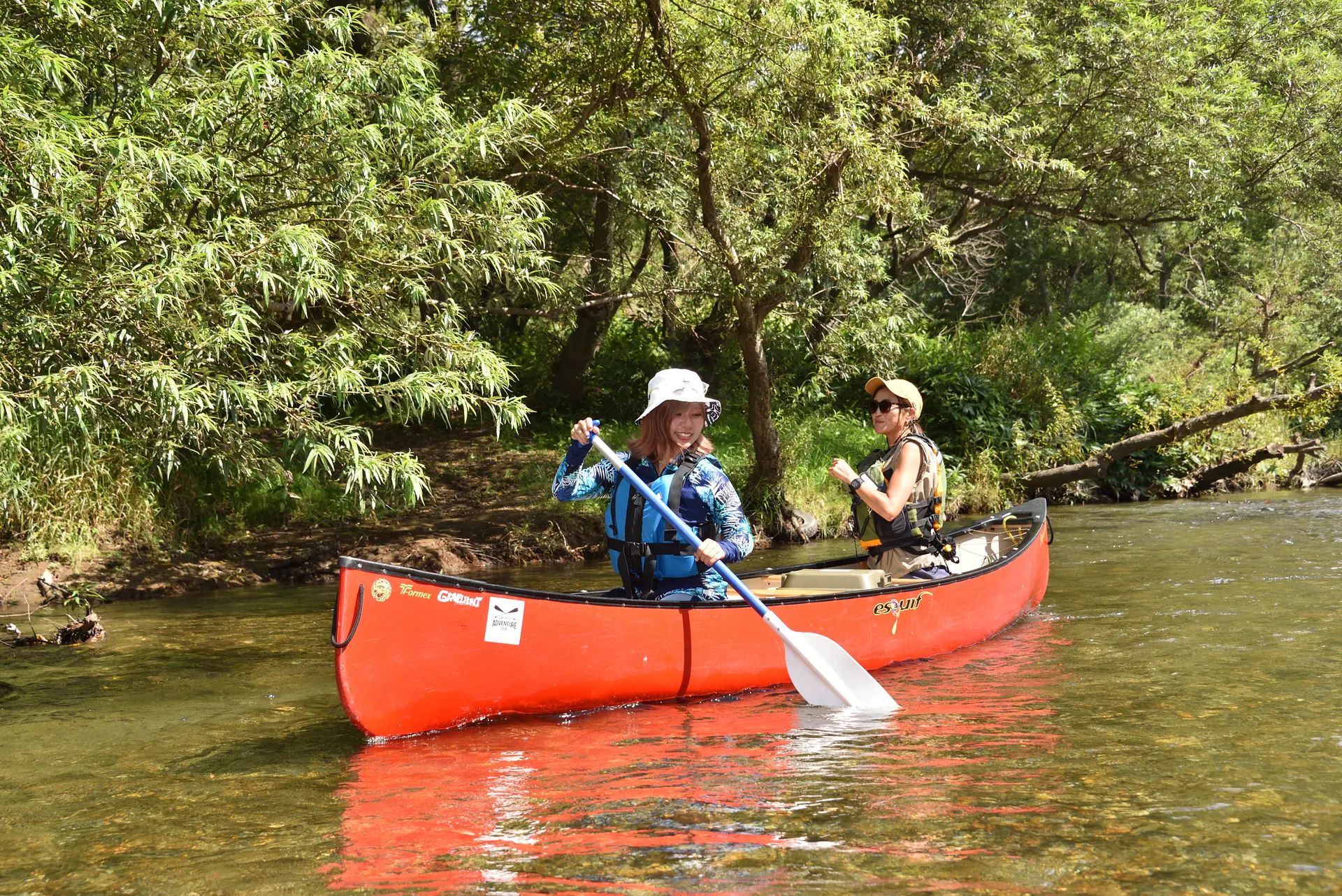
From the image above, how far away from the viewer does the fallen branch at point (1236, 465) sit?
14.7 m

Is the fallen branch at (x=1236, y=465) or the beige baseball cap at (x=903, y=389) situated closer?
the beige baseball cap at (x=903, y=389)

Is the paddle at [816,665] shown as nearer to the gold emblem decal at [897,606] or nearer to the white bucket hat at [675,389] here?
the white bucket hat at [675,389]

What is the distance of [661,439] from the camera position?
18.5 ft

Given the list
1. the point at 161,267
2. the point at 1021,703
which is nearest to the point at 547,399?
the point at 161,267

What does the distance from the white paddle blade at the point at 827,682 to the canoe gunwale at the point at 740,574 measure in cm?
25

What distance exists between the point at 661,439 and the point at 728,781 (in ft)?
6.15

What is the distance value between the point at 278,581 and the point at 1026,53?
10313 millimetres

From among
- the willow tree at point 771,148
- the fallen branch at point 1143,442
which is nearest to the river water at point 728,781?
the willow tree at point 771,148

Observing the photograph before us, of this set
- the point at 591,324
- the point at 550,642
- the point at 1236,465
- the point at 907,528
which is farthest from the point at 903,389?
the point at 1236,465

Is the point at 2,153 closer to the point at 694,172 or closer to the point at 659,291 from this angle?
the point at 694,172

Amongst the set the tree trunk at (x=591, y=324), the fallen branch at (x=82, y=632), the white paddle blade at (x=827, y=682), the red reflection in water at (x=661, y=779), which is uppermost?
the tree trunk at (x=591, y=324)

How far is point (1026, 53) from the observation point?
13906mm

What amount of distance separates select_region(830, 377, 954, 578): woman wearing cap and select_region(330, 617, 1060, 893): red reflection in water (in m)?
1.08

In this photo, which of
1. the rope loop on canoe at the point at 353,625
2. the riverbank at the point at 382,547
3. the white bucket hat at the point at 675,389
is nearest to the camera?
the rope loop on canoe at the point at 353,625
